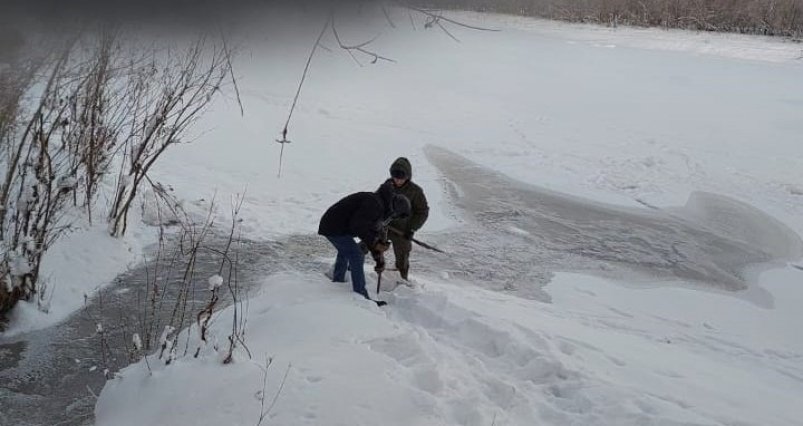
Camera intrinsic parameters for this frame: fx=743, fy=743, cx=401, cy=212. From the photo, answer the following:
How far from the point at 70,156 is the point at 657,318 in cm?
676

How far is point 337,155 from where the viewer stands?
1459 centimetres

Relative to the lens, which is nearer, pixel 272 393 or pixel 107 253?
pixel 272 393

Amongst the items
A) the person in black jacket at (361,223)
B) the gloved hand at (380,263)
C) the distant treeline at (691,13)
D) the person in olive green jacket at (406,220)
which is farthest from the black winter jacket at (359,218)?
the distant treeline at (691,13)

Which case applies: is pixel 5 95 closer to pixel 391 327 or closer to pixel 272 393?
pixel 272 393

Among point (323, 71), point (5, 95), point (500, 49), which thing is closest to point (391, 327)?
point (5, 95)

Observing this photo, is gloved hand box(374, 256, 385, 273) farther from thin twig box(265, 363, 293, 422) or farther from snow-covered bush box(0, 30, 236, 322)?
snow-covered bush box(0, 30, 236, 322)

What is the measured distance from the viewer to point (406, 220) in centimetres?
729

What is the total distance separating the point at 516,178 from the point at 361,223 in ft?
27.1

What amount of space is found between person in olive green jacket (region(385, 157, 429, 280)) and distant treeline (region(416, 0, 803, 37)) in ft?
58.6

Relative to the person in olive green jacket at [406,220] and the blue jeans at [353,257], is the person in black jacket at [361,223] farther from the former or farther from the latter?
the person in olive green jacket at [406,220]

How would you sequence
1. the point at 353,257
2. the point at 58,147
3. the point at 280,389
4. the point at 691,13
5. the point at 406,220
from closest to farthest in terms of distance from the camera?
1. the point at 280,389
2. the point at 353,257
3. the point at 406,220
4. the point at 58,147
5. the point at 691,13

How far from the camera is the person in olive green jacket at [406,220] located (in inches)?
279

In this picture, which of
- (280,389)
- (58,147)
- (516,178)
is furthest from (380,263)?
(516,178)

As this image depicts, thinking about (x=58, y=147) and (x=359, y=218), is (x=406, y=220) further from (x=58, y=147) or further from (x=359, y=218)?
(x=58, y=147)
